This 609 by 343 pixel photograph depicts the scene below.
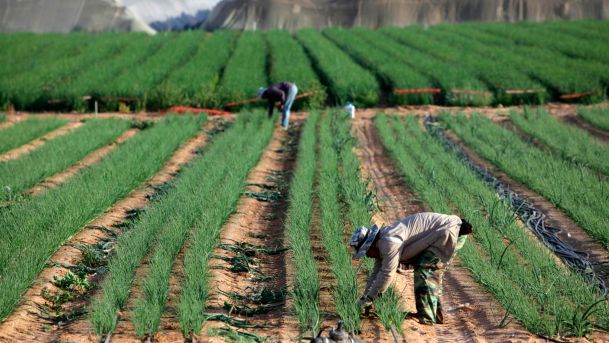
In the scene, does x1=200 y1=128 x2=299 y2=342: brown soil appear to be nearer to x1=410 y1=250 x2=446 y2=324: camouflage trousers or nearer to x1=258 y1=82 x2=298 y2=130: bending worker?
x1=410 y1=250 x2=446 y2=324: camouflage trousers

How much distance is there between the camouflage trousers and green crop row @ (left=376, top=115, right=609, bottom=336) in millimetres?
442

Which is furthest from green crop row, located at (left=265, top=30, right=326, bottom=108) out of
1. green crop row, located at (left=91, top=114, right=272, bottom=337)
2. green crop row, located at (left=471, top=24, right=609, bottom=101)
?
green crop row, located at (left=91, top=114, right=272, bottom=337)

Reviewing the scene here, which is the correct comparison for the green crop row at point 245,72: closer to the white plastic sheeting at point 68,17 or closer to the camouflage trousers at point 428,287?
the white plastic sheeting at point 68,17

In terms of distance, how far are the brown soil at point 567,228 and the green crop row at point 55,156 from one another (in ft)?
18.5

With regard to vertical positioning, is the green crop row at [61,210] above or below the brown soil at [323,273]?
above

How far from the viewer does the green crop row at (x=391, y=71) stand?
17.5 metres

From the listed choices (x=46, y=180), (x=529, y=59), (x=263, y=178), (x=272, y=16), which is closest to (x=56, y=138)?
(x=46, y=180)

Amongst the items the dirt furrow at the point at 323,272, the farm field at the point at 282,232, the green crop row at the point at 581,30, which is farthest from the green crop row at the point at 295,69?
the dirt furrow at the point at 323,272

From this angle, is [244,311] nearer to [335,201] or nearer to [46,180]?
[335,201]

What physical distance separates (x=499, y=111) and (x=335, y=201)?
28.3 ft

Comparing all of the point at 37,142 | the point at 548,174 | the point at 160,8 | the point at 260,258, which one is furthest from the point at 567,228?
the point at 160,8

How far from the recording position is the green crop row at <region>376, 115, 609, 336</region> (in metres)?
5.58

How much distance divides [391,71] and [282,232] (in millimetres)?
11498

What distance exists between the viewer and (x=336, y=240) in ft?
22.8
